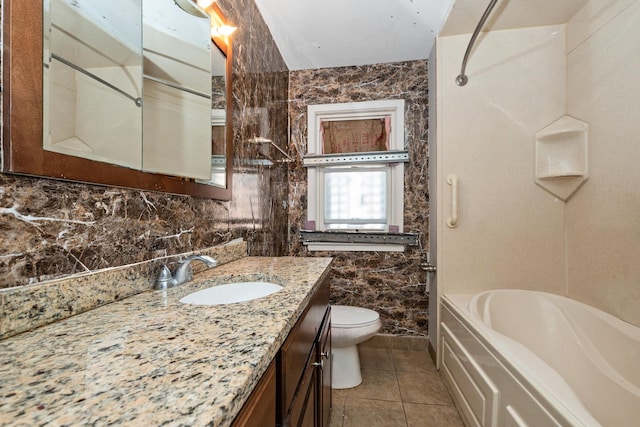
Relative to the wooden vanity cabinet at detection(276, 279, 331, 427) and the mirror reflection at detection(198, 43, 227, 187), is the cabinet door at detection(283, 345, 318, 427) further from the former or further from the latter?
the mirror reflection at detection(198, 43, 227, 187)

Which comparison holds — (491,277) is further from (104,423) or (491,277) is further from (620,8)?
(104,423)

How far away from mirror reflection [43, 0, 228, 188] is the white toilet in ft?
3.67

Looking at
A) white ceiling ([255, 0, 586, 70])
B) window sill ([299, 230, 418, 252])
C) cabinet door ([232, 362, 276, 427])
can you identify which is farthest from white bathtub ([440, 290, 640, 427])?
white ceiling ([255, 0, 586, 70])

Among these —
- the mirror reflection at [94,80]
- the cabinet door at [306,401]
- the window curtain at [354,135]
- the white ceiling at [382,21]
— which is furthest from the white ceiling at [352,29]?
the cabinet door at [306,401]

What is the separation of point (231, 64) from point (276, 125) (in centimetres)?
76

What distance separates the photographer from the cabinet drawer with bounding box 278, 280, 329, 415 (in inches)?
23.6

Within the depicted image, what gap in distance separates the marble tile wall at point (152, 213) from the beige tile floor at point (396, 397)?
1.05 metres

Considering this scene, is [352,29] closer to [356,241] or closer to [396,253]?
[356,241]

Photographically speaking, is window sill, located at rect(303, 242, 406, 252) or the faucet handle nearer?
the faucet handle

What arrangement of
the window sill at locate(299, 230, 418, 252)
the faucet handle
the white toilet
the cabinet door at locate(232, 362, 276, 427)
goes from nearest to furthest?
1. the cabinet door at locate(232, 362, 276, 427)
2. the faucet handle
3. the white toilet
4. the window sill at locate(299, 230, 418, 252)

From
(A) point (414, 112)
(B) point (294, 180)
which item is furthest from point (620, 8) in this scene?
(B) point (294, 180)

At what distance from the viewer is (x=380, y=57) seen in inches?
89.4

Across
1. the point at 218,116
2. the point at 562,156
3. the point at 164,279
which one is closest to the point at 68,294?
the point at 164,279

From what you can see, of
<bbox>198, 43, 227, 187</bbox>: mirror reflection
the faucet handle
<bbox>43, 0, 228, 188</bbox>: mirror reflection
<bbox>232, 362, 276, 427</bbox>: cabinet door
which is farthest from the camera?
<bbox>198, 43, 227, 187</bbox>: mirror reflection
